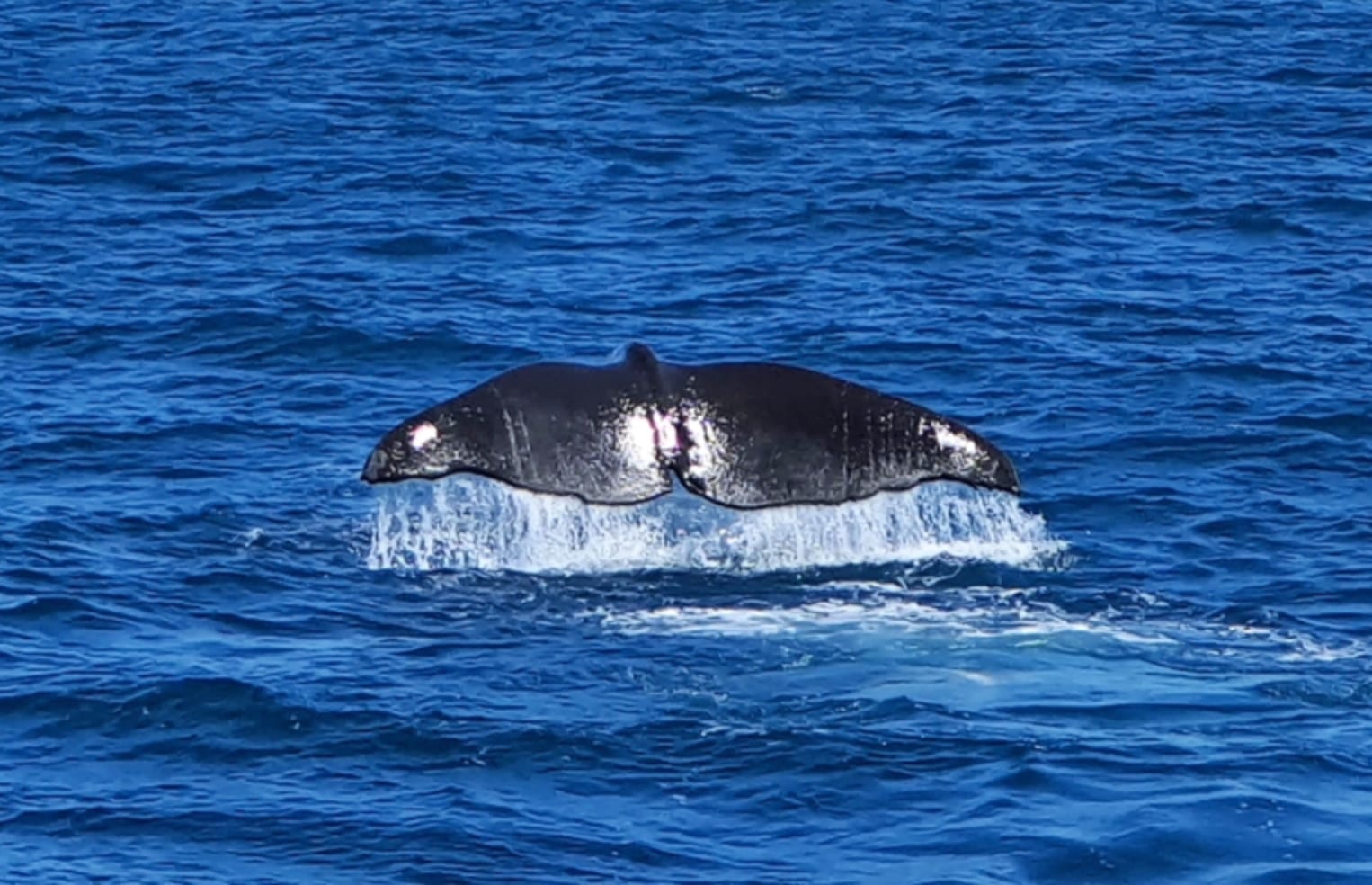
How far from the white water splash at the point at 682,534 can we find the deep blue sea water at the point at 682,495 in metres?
0.06

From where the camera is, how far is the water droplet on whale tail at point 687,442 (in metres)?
14.8

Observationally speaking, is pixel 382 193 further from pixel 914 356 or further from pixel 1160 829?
pixel 1160 829

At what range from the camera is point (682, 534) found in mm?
18906

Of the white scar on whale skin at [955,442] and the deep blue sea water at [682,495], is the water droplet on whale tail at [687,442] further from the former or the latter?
the deep blue sea water at [682,495]

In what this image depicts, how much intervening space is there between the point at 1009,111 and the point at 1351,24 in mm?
7244

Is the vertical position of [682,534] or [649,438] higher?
[649,438]

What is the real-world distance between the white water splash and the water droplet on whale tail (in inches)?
111

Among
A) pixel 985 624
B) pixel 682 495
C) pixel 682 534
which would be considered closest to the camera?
pixel 985 624

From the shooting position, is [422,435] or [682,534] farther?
[682,534]

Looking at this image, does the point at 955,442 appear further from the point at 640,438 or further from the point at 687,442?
the point at 640,438

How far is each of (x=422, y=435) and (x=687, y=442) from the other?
137cm

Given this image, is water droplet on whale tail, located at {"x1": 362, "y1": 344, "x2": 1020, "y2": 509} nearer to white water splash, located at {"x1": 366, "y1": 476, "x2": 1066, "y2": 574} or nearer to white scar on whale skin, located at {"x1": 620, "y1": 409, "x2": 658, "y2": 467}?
white scar on whale skin, located at {"x1": 620, "y1": 409, "x2": 658, "y2": 467}

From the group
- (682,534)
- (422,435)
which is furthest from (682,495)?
(422,435)

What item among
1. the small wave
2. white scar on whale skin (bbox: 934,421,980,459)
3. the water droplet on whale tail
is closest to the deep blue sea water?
the small wave
